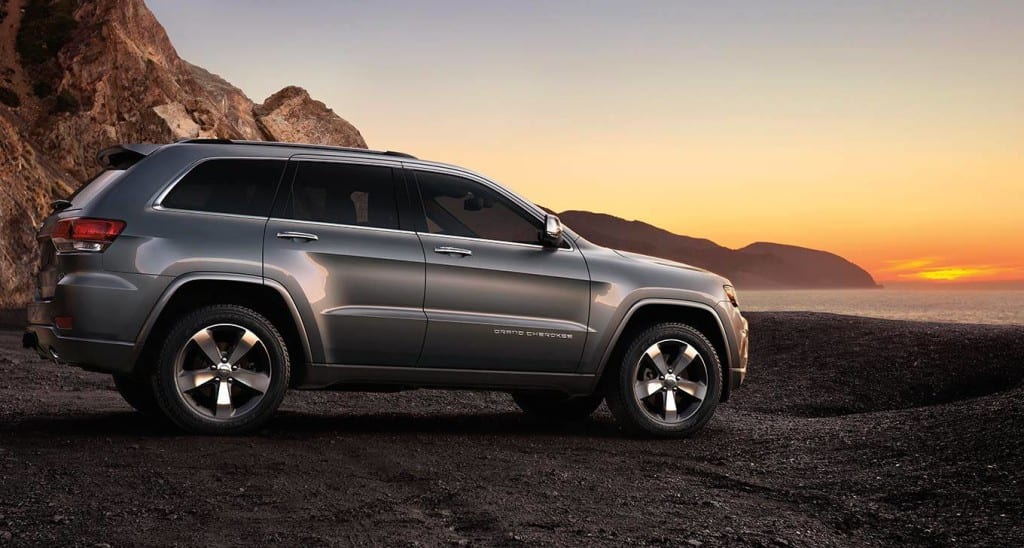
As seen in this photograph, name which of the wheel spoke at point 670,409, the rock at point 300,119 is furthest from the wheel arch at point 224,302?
the rock at point 300,119

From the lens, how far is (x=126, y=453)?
6734 millimetres

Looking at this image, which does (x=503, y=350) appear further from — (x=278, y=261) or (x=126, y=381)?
(x=126, y=381)

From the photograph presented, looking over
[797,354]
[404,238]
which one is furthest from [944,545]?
[797,354]

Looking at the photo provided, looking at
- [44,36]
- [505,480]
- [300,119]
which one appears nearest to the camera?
[505,480]

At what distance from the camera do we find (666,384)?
27.1 feet

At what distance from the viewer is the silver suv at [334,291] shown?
6.93m

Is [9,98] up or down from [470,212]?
up

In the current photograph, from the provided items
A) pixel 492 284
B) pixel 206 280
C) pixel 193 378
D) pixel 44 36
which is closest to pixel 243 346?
pixel 193 378

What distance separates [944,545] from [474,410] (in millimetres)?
6653

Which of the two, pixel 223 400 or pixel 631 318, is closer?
pixel 223 400

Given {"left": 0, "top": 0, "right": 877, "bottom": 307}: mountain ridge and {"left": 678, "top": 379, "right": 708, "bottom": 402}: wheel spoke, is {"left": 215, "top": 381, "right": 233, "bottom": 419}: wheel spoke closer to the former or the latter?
{"left": 678, "top": 379, "right": 708, "bottom": 402}: wheel spoke

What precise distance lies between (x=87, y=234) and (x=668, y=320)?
439 centimetres

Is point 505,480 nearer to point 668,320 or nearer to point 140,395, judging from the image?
point 668,320

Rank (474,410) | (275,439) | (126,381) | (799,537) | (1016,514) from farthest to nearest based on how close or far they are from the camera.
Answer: (474,410)
(126,381)
(275,439)
(1016,514)
(799,537)
